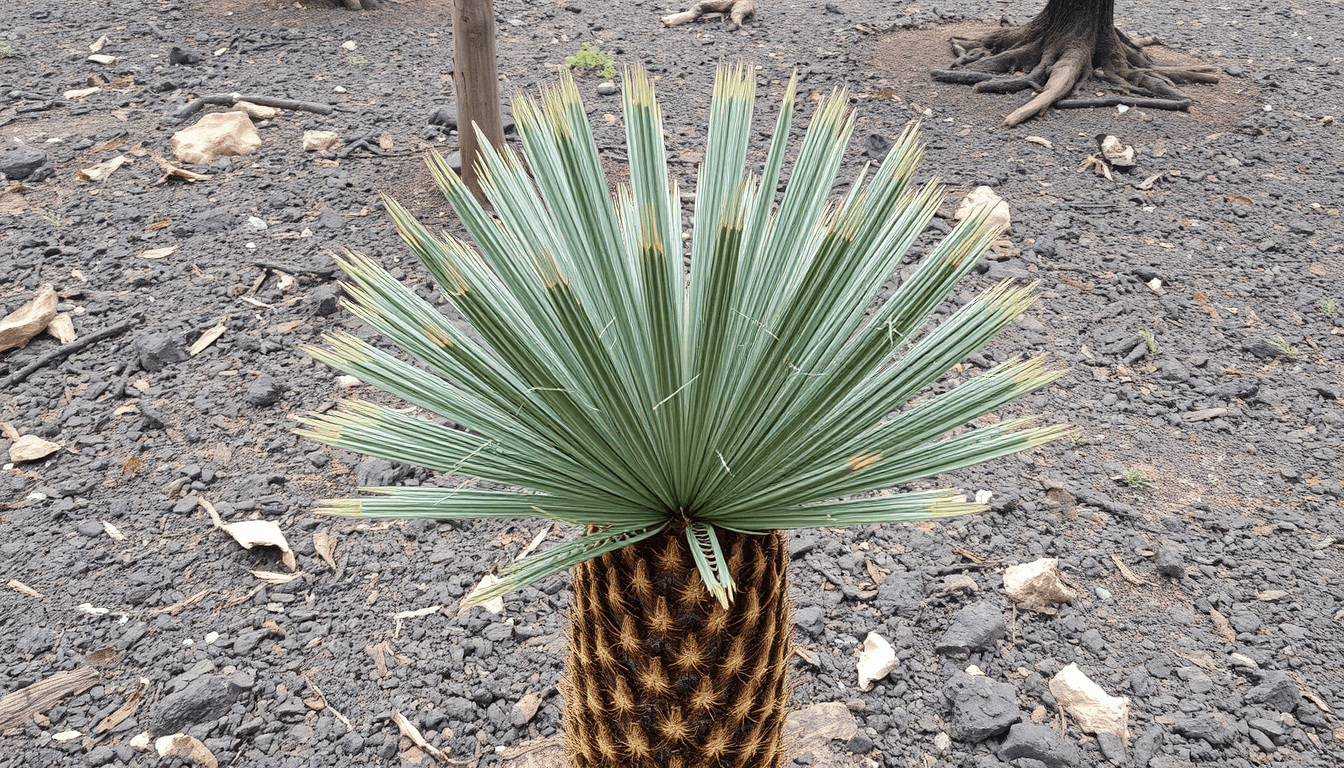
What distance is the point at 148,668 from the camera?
8.19ft

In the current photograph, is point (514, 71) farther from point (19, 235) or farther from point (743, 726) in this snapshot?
point (743, 726)

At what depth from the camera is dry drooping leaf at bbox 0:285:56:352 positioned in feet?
11.9

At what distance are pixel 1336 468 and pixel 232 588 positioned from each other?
3.91m

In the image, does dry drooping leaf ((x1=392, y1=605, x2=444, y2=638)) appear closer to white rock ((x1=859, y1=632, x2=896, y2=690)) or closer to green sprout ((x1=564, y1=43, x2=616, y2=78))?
white rock ((x1=859, y1=632, x2=896, y2=690))

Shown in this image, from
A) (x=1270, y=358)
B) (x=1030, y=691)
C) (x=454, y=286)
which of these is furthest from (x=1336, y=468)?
(x=454, y=286)

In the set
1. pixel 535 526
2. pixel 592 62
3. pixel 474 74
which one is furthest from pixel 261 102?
pixel 535 526

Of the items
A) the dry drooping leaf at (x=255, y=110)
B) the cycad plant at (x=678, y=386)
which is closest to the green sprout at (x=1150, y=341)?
the cycad plant at (x=678, y=386)

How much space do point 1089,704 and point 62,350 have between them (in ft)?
13.2

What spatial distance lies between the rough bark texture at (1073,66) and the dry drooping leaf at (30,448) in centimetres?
557

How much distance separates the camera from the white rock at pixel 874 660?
251 cm

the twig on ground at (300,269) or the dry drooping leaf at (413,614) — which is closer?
the dry drooping leaf at (413,614)

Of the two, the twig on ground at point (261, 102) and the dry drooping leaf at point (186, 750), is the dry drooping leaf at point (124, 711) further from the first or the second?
the twig on ground at point (261, 102)

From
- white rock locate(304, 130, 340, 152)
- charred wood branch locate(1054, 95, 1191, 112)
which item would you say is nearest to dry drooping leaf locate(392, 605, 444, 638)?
white rock locate(304, 130, 340, 152)

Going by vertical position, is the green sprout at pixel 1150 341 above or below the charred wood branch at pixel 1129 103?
below
